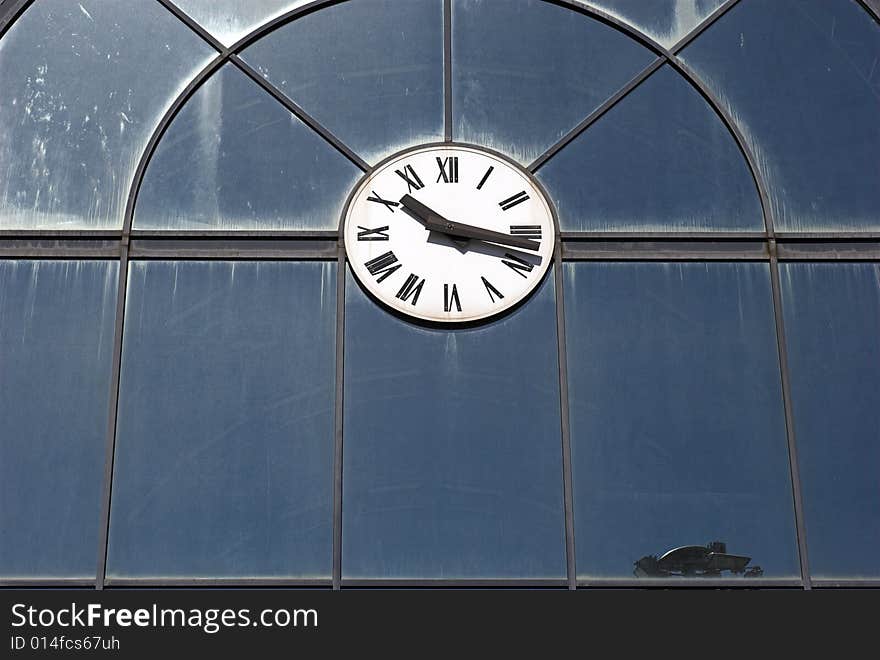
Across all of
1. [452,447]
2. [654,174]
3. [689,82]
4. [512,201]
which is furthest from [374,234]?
[689,82]

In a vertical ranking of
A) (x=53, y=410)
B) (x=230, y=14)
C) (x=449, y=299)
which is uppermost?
(x=230, y=14)

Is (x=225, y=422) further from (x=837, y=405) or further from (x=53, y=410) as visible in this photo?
(x=837, y=405)

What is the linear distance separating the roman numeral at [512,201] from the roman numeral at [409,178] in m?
0.57

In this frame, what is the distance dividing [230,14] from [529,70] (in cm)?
Answer: 219

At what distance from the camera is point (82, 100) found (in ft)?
39.5

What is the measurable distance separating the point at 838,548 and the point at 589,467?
1.66 meters

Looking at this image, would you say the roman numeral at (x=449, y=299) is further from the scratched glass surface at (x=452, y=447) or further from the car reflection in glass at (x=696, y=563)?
the car reflection in glass at (x=696, y=563)

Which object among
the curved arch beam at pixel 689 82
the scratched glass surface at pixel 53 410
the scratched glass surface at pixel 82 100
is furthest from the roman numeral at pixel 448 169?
the scratched glass surface at pixel 53 410

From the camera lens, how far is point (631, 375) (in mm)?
11180

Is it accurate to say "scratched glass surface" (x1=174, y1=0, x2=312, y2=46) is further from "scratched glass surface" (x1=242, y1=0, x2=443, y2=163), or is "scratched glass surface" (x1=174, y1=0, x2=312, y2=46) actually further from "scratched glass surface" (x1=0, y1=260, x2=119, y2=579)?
"scratched glass surface" (x1=0, y1=260, x2=119, y2=579)

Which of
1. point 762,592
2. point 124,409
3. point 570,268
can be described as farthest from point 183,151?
point 762,592

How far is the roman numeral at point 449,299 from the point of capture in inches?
447

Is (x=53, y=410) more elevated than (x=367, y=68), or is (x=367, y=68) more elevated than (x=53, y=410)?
(x=367, y=68)

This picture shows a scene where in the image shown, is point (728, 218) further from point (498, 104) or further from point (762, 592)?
point (762, 592)
